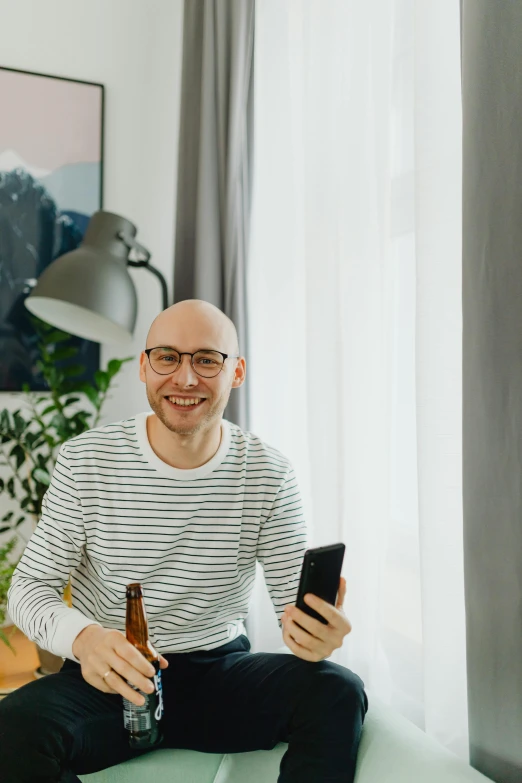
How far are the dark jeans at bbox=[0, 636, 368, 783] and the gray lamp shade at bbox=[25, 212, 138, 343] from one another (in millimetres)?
885

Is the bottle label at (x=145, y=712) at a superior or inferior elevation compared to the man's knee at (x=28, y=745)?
superior

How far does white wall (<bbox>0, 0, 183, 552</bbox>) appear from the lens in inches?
89.3

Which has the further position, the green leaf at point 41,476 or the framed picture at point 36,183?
the framed picture at point 36,183

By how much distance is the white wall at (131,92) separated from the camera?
2.27m

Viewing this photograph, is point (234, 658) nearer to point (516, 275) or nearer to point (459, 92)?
point (516, 275)

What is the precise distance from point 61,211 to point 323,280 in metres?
1.10

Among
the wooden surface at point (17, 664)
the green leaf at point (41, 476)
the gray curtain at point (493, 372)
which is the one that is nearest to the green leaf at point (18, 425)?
the green leaf at point (41, 476)

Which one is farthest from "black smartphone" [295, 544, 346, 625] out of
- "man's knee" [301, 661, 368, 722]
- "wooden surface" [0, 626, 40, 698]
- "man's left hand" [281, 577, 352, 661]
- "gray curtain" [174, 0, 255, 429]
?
"wooden surface" [0, 626, 40, 698]

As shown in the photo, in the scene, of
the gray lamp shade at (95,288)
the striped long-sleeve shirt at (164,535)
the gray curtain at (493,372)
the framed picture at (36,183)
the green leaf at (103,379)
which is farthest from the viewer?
the framed picture at (36,183)

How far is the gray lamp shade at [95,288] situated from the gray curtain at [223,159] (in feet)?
0.73

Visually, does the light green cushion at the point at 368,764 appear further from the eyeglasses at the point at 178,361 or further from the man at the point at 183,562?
the eyeglasses at the point at 178,361

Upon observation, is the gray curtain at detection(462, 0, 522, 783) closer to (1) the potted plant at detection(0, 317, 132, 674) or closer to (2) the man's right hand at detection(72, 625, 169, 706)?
(2) the man's right hand at detection(72, 625, 169, 706)

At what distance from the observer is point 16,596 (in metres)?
1.26

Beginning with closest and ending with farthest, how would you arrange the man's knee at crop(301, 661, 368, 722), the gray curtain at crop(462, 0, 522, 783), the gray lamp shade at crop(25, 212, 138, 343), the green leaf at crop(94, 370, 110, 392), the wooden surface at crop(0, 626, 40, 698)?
the gray curtain at crop(462, 0, 522, 783) → the man's knee at crop(301, 661, 368, 722) → the gray lamp shade at crop(25, 212, 138, 343) → the wooden surface at crop(0, 626, 40, 698) → the green leaf at crop(94, 370, 110, 392)
